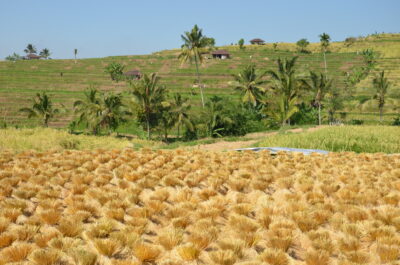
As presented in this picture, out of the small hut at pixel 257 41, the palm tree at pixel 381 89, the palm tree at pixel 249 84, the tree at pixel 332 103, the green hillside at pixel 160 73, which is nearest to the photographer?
the palm tree at pixel 249 84

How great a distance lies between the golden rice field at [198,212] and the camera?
3840mm

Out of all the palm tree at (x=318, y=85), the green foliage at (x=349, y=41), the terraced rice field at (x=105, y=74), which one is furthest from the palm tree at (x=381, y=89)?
the green foliage at (x=349, y=41)

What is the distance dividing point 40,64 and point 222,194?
6613 centimetres

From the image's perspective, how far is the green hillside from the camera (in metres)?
42.6

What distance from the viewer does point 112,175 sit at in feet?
22.9

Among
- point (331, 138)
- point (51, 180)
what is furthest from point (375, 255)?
point (331, 138)

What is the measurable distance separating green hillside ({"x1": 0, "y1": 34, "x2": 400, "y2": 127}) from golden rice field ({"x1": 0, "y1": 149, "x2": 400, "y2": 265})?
1212 inches

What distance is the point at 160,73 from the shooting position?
2276 inches

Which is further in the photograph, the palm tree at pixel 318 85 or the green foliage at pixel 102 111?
the palm tree at pixel 318 85

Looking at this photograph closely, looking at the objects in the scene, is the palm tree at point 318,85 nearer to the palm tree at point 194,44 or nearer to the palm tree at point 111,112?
the palm tree at point 194,44

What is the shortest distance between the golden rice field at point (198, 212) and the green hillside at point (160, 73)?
101 ft

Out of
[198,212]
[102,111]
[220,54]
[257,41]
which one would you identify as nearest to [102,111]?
[102,111]

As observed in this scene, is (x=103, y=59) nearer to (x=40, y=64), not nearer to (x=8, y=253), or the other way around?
(x=40, y=64)

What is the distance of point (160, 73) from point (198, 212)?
178 ft
